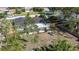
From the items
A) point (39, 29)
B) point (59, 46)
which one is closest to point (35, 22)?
point (39, 29)

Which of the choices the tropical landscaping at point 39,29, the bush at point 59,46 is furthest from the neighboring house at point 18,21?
the bush at point 59,46

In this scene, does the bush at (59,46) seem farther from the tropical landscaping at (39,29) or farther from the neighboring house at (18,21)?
the neighboring house at (18,21)

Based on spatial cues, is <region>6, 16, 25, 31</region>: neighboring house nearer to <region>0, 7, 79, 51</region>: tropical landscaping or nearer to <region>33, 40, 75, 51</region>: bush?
<region>0, 7, 79, 51</region>: tropical landscaping

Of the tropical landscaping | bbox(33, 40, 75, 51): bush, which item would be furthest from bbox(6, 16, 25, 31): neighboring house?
bbox(33, 40, 75, 51): bush
